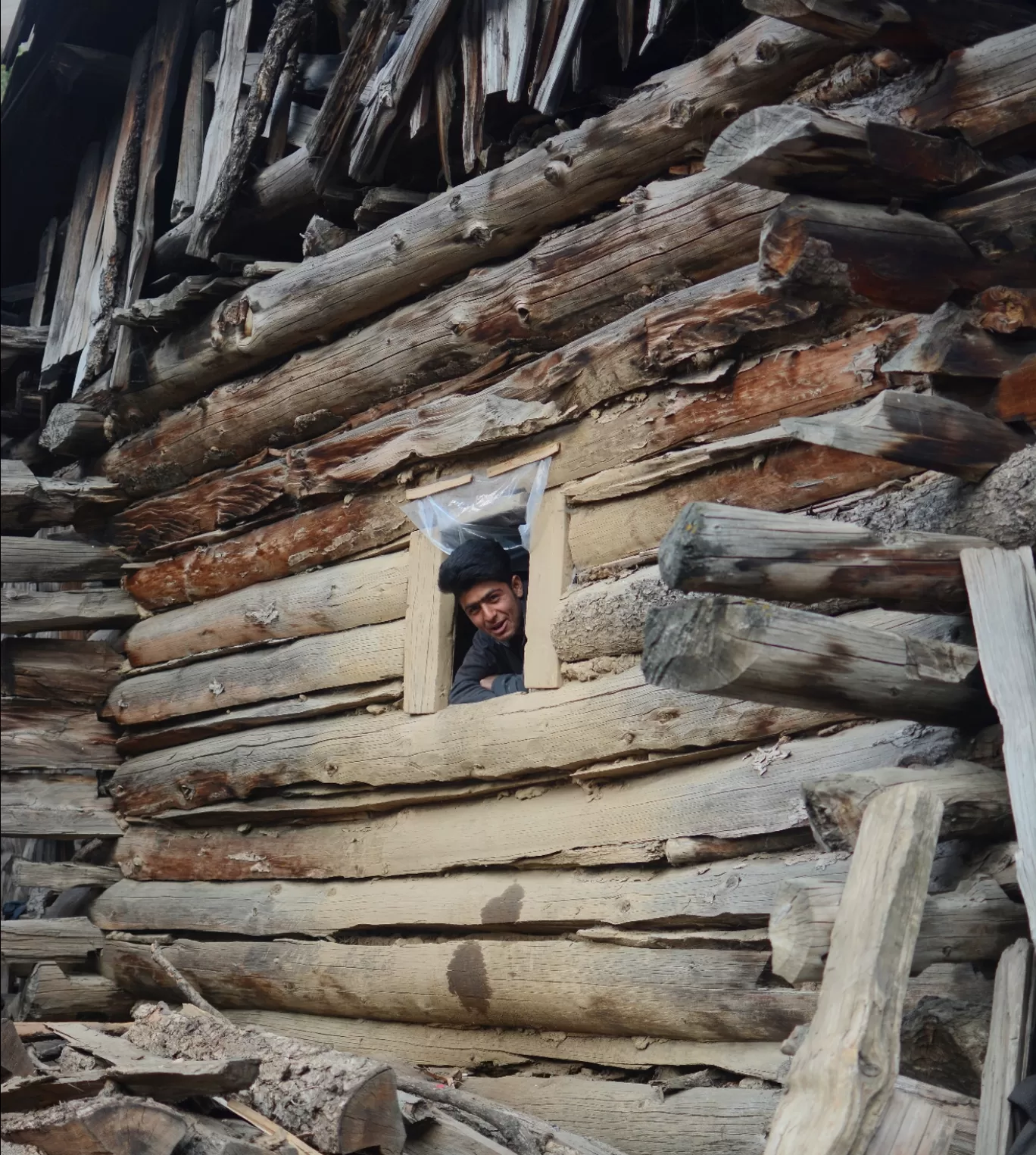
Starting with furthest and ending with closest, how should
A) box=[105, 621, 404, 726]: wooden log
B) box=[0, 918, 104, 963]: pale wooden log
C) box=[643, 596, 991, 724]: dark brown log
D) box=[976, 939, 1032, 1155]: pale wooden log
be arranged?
box=[0, 918, 104, 963]: pale wooden log → box=[105, 621, 404, 726]: wooden log → box=[643, 596, 991, 724]: dark brown log → box=[976, 939, 1032, 1155]: pale wooden log

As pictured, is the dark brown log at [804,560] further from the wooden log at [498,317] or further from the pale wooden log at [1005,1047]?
the wooden log at [498,317]

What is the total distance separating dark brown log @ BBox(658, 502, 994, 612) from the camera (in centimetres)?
303

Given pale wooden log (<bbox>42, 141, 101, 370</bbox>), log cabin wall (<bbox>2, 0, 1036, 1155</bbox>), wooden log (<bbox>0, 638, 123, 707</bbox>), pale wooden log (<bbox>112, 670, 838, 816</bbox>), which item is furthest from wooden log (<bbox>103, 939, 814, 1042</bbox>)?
pale wooden log (<bbox>42, 141, 101, 370</bbox>)

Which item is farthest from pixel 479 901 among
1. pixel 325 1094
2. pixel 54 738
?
pixel 54 738

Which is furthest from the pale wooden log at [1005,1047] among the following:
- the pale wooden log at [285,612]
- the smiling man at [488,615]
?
the pale wooden log at [285,612]

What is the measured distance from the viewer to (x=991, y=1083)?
2.88 meters

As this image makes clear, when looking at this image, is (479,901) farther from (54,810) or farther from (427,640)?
(54,810)

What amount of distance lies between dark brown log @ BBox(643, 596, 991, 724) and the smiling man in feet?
6.30

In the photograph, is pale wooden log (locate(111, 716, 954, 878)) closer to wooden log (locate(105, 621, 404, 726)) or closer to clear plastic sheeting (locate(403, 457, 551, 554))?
wooden log (locate(105, 621, 404, 726))

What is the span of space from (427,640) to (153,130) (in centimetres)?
383

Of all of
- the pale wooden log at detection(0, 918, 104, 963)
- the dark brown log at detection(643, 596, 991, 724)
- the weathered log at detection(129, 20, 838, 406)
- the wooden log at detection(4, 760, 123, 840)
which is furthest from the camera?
the wooden log at detection(4, 760, 123, 840)

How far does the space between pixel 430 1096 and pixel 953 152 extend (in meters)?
3.16

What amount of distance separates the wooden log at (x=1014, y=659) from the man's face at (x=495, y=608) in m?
2.25

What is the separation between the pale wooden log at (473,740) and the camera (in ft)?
13.8
